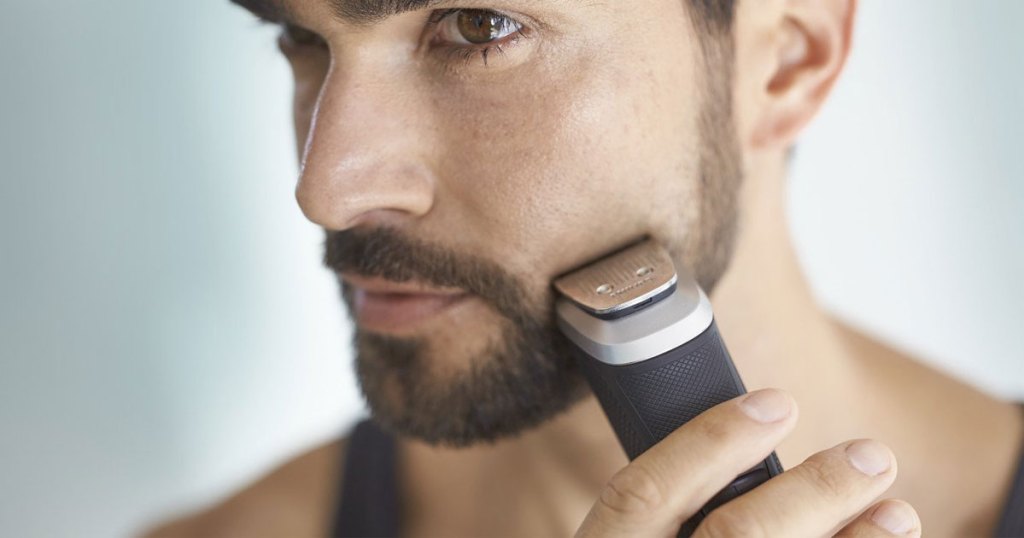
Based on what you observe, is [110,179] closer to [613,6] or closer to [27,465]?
[27,465]

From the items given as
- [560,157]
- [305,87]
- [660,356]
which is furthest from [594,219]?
[305,87]

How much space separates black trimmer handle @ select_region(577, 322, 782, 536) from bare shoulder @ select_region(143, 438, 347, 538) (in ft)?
2.69

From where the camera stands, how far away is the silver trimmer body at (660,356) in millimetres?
1096

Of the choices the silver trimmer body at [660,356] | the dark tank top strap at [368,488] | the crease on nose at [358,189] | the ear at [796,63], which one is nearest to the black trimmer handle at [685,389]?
the silver trimmer body at [660,356]

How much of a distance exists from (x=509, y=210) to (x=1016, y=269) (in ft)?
5.16

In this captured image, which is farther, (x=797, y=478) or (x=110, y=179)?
(x=110, y=179)

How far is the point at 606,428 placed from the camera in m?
1.57

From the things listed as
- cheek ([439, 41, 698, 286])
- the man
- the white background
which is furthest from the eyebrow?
the white background

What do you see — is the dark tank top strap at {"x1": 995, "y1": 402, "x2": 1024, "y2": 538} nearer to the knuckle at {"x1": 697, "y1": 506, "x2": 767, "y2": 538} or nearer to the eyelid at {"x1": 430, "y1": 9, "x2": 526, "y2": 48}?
the knuckle at {"x1": 697, "y1": 506, "x2": 767, "y2": 538}

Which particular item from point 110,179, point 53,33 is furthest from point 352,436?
point 53,33

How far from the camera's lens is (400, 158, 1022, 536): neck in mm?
1480

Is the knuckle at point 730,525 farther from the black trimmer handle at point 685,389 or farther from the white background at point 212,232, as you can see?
the white background at point 212,232

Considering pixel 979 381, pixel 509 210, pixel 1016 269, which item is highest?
pixel 509 210

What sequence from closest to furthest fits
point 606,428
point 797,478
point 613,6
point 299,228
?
point 797,478, point 613,6, point 606,428, point 299,228
